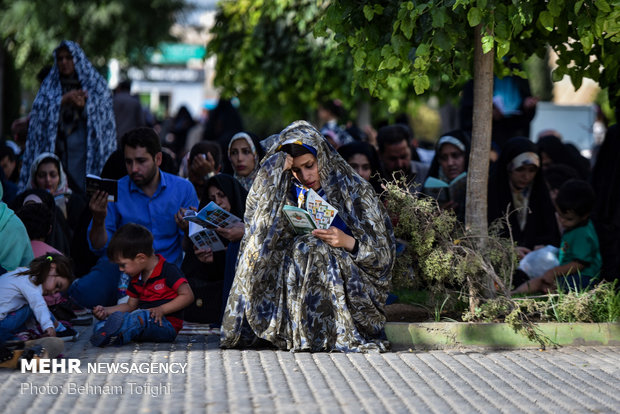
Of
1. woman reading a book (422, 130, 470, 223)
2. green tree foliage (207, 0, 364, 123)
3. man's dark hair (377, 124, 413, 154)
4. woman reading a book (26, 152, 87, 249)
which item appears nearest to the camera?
woman reading a book (422, 130, 470, 223)

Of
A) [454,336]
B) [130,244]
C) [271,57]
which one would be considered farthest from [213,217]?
[271,57]

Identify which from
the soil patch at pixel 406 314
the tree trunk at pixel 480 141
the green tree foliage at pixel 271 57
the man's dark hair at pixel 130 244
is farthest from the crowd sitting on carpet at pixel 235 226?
the green tree foliage at pixel 271 57

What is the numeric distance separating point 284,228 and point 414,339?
1.23m

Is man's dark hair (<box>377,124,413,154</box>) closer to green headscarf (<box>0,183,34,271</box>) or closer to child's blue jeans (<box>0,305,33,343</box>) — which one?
green headscarf (<box>0,183,34,271</box>)

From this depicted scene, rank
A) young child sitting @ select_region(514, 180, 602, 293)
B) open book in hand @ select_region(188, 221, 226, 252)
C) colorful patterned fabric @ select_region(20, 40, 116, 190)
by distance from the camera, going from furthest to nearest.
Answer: colorful patterned fabric @ select_region(20, 40, 116, 190)
young child sitting @ select_region(514, 180, 602, 293)
open book in hand @ select_region(188, 221, 226, 252)

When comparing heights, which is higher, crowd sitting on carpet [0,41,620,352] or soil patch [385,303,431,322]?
crowd sitting on carpet [0,41,620,352]

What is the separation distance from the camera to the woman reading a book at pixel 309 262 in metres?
7.12

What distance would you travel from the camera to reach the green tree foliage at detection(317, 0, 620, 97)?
6.86 meters

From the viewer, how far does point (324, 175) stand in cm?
729

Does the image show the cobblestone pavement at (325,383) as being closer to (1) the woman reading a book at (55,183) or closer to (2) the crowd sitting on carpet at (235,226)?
(2) the crowd sitting on carpet at (235,226)

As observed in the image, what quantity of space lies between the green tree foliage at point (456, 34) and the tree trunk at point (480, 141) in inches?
7.4

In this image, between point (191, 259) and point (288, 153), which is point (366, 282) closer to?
point (288, 153)

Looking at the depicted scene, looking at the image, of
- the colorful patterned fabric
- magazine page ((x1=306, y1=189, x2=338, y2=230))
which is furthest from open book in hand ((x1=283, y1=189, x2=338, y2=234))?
the colorful patterned fabric

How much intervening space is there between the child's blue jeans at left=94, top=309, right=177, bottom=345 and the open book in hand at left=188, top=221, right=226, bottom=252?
94 cm
